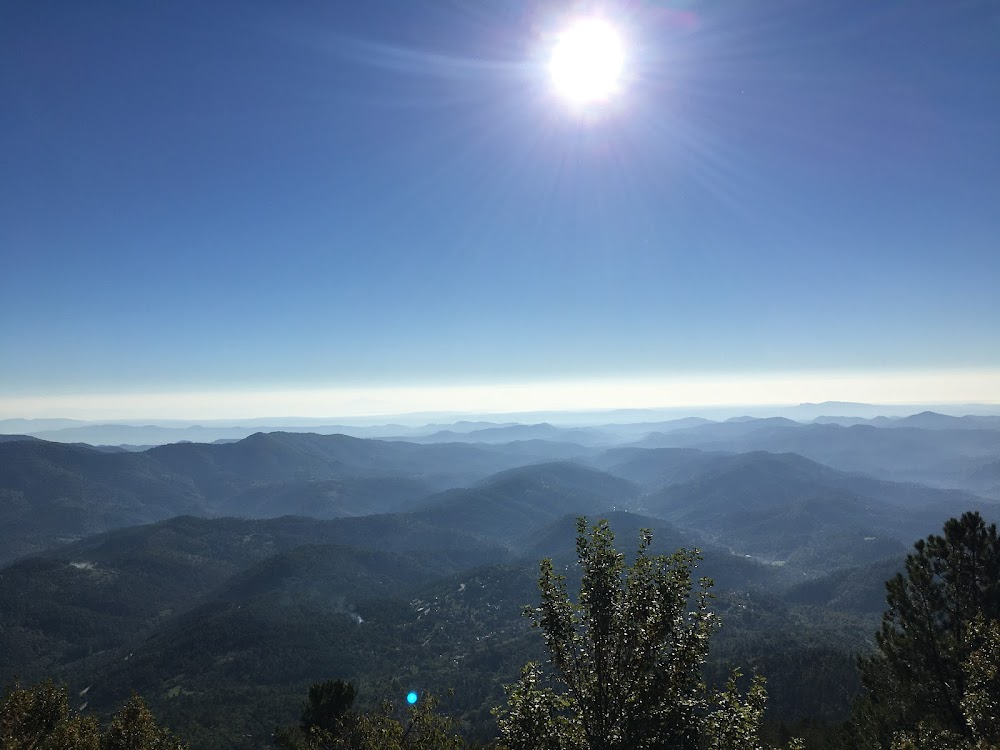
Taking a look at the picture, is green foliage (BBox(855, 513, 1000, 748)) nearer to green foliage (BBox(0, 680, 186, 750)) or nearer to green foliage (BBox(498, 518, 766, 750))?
green foliage (BBox(498, 518, 766, 750))

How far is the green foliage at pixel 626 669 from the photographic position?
13.2 metres

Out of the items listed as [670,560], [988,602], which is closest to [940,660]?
[988,602]

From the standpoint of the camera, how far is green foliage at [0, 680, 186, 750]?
24484 millimetres

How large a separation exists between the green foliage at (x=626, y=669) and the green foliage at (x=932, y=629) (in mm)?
22373

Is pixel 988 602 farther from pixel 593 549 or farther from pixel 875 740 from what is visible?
pixel 593 549

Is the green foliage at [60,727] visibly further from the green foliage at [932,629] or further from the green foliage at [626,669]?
the green foliage at [932,629]

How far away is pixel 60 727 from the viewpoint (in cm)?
2652

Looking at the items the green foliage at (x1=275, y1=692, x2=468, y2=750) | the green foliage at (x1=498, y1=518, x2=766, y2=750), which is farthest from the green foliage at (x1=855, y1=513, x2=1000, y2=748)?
the green foliage at (x1=275, y1=692, x2=468, y2=750)

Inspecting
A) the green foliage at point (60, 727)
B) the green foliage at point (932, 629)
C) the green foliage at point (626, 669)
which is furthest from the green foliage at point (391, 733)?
the green foliage at point (932, 629)

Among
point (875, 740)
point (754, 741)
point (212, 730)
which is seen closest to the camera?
point (754, 741)

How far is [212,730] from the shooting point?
178 metres

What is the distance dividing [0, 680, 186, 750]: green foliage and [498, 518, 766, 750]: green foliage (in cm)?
2579

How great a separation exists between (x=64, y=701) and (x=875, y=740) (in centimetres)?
5291

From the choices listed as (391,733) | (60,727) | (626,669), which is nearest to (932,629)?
(626,669)
